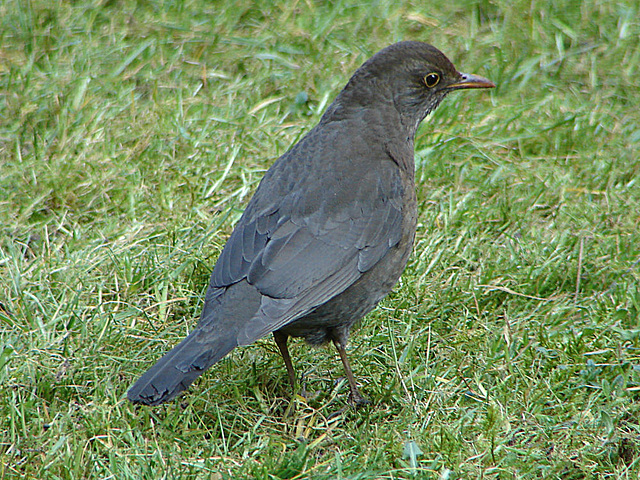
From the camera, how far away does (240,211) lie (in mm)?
5438

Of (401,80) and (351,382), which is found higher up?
(401,80)

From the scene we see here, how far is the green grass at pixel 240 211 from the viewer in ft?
13.1

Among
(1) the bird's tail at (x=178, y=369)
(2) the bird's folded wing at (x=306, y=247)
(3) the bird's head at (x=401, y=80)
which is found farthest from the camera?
(3) the bird's head at (x=401, y=80)

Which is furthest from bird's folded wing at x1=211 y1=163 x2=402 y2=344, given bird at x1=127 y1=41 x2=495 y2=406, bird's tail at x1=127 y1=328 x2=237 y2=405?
bird's tail at x1=127 y1=328 x2=237 y2=405

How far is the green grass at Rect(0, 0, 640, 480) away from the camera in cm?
399

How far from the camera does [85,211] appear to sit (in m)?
5.53

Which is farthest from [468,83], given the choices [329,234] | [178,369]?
[178,369]

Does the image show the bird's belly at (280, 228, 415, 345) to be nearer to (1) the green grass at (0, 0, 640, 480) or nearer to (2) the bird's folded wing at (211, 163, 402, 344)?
(2) the bird's folded wing at (211, 163, 402, 344)

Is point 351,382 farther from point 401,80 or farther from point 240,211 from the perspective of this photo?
point 401,80

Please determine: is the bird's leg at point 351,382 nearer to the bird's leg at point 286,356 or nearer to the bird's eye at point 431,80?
the bird's leg at point 286,356

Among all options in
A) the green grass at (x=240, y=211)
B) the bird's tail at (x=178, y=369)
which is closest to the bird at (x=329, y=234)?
the bird's tail at (x=178, y=369)

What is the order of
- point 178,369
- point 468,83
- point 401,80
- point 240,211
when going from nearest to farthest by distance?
point 178,369, point 401,80, point 468,83, point 240,211

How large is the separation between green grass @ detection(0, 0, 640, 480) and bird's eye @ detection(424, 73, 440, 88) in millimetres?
972

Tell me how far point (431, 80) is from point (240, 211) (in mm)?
1436
